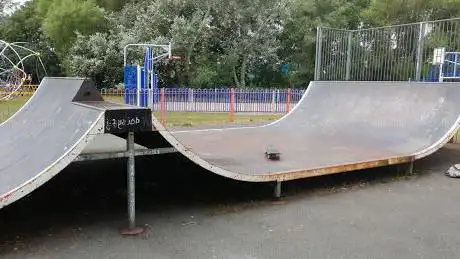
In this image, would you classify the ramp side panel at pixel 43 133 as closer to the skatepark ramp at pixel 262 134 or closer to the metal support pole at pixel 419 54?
the skatepark ramp at pixel 262 134

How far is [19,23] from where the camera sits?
35.8 m

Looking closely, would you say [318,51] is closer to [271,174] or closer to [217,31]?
[271,174]

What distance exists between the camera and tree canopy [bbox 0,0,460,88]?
945 inches

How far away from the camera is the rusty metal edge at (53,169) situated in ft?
11.1

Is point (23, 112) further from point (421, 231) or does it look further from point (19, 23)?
point (19, 23)

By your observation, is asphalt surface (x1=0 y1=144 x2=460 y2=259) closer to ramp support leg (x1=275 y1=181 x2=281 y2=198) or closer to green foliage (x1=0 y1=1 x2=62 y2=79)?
ramp support leg (x1=275 y1=181 x2=281 y2=198)

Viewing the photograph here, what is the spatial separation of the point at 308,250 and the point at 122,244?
158 cm

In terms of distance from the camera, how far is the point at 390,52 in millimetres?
8891

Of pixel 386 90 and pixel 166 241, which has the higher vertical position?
pixel 386 90

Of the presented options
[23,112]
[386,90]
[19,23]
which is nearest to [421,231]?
[386,90]

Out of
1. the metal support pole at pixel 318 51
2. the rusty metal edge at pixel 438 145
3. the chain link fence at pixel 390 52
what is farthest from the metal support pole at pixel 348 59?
the rusty metal edge at pixel 438 145

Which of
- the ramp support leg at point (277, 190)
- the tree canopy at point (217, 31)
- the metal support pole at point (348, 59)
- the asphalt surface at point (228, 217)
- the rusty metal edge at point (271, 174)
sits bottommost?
the asphalt surface at point (228, 217)

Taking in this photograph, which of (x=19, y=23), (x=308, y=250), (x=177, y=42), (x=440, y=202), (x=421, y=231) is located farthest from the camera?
(x=19, y=23)

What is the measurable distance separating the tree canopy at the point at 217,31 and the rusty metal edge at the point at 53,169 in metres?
20.1
